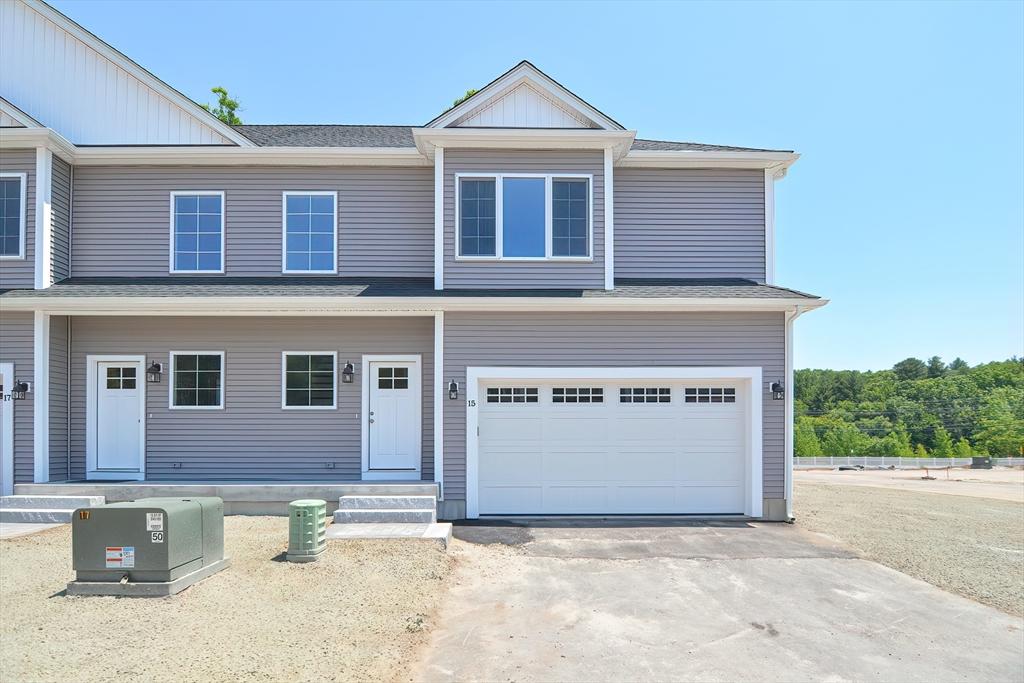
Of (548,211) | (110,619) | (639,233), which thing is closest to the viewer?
(110,619)

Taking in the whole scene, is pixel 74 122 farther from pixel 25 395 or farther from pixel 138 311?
pixel 25 395

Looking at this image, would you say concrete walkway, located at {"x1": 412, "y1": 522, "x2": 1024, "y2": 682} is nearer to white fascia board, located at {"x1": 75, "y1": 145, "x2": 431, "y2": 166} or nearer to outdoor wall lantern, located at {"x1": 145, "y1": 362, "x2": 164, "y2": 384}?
outdoor wall lantern, located at {"x1": 145, "y1": 362, "x2": 164, "y2": 384}

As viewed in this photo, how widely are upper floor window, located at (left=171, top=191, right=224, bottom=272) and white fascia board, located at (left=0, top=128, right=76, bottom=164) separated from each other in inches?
72.6

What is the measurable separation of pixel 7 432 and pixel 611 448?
9714 mm

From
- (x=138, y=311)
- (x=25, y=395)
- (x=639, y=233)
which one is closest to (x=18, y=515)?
(x=25, y=395)

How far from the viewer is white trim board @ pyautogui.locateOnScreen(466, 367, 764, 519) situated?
31.9ft

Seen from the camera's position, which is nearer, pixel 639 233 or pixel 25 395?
pixel 25 395

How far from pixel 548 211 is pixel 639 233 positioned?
1.84m

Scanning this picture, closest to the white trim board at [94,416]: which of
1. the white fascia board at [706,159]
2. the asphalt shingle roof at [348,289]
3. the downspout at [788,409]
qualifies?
the asphalt shingle roof at [348,289]

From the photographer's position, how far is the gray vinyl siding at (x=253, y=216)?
10.9 meters

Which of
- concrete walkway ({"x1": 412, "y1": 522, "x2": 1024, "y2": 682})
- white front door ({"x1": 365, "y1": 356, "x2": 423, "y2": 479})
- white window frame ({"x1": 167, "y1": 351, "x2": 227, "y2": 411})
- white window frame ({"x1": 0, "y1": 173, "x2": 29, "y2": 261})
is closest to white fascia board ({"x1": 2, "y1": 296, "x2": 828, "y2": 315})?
white window frame ({"x1": 167, "y1": 351, "x2": 227, "y2": 411})

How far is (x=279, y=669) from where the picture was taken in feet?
14.1

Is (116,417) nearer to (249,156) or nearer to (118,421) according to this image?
(118,421)

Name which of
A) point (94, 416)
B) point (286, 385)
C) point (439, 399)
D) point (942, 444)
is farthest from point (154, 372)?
point (942, 444)
